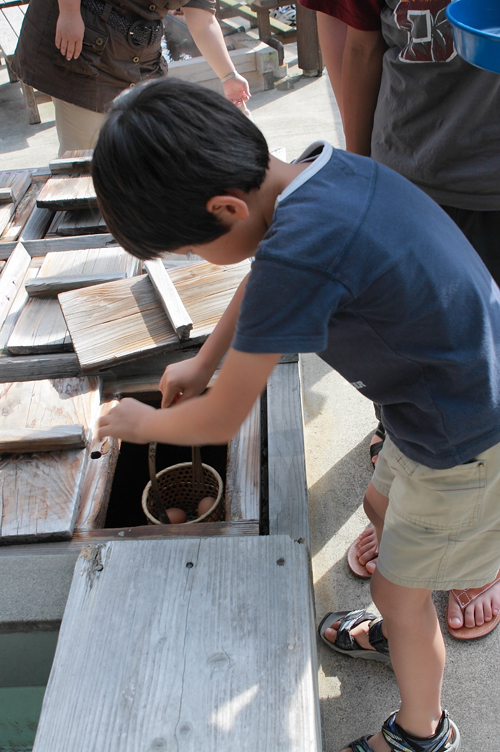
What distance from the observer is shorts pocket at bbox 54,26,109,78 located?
271 centimetres

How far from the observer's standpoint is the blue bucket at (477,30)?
1188 mm

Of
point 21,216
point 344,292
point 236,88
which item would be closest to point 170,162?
point 344,292

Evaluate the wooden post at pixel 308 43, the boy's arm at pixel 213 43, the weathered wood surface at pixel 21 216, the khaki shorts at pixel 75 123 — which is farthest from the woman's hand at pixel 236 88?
the wooden post at pixel 308 43

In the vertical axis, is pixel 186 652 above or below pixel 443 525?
below

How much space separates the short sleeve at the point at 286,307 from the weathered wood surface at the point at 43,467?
3.08ft

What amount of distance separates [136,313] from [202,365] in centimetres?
76

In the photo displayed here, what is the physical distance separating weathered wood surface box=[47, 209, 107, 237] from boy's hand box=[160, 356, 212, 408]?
1.50 m

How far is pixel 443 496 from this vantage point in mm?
1207

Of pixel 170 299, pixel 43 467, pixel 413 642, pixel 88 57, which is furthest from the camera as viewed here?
pixel 88 57

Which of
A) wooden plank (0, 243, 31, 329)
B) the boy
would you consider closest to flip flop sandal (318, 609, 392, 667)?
the boy

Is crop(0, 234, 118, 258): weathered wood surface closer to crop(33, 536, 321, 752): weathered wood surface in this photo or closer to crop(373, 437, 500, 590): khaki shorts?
crop(33, 536, 321, 752): weathered wood surface

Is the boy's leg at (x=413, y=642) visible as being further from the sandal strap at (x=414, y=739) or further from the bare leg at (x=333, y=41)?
the bare leg at (x=333, y=41)

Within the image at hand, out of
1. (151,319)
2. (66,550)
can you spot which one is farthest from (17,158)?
(66,550)

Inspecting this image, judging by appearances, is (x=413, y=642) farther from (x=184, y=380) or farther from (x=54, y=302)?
(x=54, y=302)
